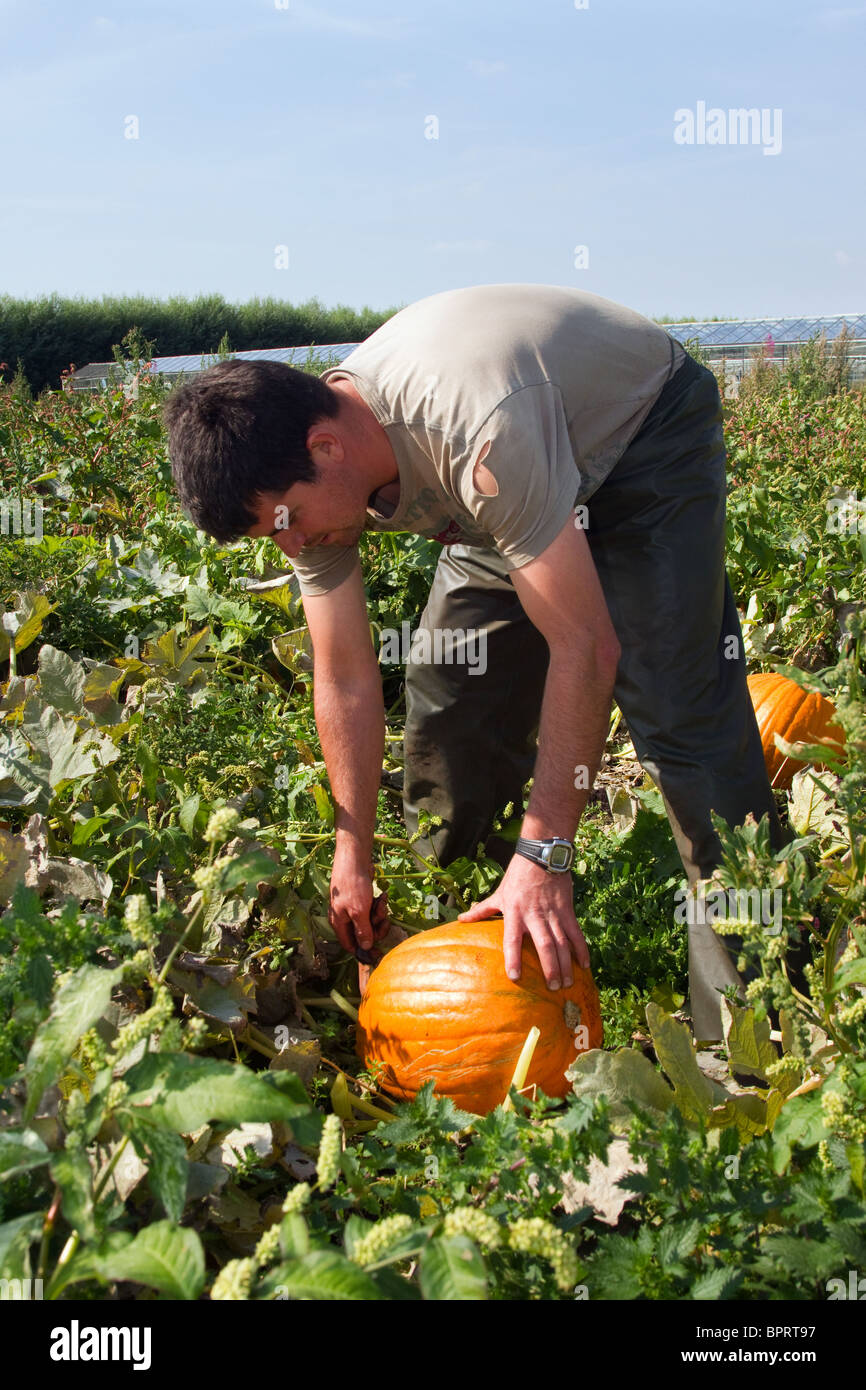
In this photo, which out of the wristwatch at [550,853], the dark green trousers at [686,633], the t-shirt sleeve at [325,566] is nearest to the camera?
the wristwatch at [550,853]

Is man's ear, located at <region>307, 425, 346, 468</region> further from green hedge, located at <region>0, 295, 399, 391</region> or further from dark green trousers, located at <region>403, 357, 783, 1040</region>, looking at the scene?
green hedge, located at <region>0, 295, 399, 391</region>

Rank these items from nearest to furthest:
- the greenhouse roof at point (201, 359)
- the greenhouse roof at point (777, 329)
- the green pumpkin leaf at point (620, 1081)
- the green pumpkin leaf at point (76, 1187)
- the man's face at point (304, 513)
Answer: the green pumpkin leaf at point (76, 1187), the green pumpkin leaf at point (620, 1081), the man's face at point (304, 513), the greenhouse roof at point (201, 359), the greenhouse roof at point (777, 329)

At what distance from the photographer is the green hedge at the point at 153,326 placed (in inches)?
1176

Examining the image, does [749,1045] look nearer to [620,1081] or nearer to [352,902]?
[620,1081]

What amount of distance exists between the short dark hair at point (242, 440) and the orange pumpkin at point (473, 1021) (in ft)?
3.43

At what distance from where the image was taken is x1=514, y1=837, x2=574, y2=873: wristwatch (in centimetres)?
222

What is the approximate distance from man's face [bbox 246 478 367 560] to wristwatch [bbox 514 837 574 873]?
0.84m

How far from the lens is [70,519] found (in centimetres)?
520

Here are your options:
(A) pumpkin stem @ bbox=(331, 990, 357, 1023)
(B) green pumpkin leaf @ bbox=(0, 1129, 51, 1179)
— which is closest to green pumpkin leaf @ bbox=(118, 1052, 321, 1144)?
(B) green pumpkin leaf @ bbox=(0, 1129, 51, 1179)

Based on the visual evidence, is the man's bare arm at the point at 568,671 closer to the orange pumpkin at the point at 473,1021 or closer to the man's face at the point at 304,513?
the orange pumpkin at the point at 473,1021

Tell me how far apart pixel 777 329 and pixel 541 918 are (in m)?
15.4

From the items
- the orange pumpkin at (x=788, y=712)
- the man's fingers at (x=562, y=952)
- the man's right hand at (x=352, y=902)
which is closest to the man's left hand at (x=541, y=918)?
the man's fingers at (x=562, y=952)

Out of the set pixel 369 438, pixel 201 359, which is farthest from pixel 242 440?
pixel 201 359

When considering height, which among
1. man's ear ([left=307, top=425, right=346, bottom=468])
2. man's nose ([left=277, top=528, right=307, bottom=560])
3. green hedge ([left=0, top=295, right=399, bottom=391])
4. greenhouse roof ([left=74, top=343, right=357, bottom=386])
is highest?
green hedge ([left=0, top=295, right=399, bottom=391])
